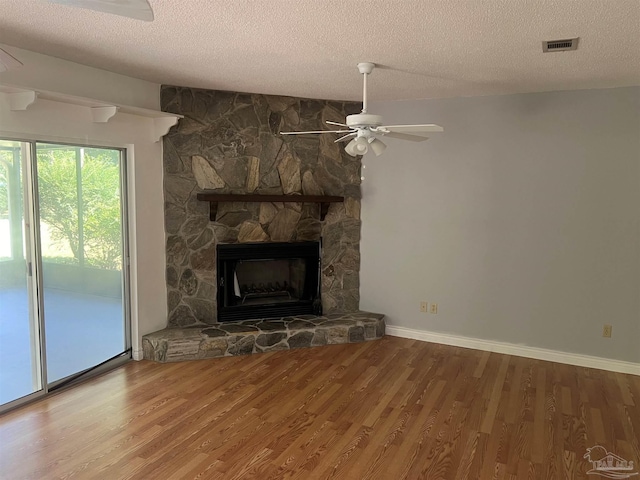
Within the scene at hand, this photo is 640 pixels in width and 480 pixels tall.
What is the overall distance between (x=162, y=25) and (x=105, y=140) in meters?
1.58

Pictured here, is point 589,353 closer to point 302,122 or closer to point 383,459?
point 383,459

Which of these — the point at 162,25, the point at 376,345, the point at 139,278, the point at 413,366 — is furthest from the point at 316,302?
the point at 162,25

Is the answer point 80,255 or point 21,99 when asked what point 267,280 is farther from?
point 21,99

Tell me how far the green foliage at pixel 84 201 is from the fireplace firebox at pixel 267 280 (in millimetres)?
1071

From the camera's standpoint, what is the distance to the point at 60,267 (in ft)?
11.9

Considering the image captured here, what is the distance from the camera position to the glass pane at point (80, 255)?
354 centimetres

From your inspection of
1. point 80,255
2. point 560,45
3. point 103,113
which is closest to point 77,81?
point 103,113

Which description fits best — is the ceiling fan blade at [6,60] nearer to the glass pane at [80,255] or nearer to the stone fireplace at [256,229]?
the glass pane at [80,255]

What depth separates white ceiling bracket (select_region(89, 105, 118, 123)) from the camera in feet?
11.9

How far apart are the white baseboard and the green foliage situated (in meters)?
3.00

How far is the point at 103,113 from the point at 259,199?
1.61m

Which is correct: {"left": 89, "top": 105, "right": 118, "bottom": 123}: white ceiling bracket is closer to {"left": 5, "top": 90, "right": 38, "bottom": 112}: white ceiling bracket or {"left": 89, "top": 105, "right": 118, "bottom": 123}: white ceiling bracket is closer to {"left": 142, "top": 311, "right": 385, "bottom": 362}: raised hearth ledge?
{"left": 5, "top": 90, "right": 38, "bottom": 112}: white ceiling bracket

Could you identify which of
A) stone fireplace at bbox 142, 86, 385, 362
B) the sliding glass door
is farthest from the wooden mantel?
the sliding glass door

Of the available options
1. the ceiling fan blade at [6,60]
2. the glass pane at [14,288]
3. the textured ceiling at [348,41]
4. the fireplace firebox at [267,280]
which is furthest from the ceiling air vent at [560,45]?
the glass pane at [14,288]
